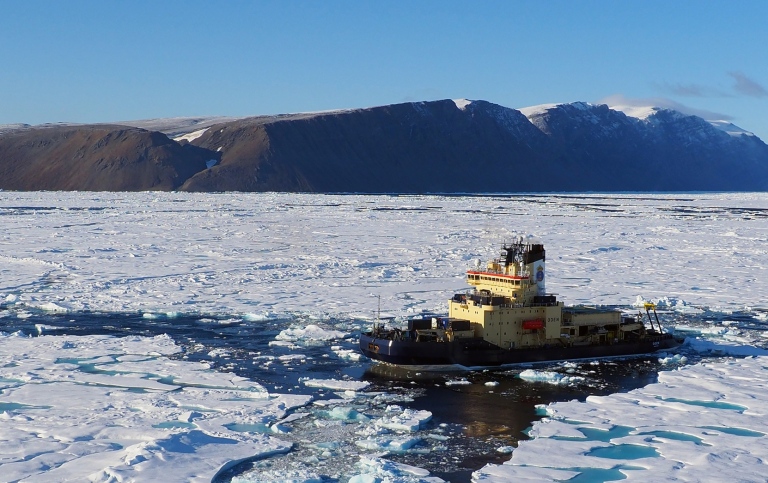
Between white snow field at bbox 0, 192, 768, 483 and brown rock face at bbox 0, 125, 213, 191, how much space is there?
334 feet

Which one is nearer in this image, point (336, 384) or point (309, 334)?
point (336, 384)

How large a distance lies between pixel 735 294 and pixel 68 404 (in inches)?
1139

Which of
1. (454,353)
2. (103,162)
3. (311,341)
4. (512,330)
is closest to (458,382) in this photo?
(454,353)

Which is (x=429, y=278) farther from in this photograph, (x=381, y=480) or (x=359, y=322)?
(x=381, y=480)

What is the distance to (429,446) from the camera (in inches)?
691

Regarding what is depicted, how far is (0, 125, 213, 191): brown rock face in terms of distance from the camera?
170750 mm

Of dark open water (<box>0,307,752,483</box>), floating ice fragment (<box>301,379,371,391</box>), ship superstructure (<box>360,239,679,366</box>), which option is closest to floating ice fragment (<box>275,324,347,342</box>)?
dark open water (<box>0,307,752,483</box>)

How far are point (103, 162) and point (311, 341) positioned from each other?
16166 centimetres

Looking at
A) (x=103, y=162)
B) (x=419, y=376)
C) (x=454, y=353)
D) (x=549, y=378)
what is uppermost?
(x=103, y=162)

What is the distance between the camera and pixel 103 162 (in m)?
179

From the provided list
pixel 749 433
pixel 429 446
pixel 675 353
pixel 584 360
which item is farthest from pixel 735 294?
pixel 429 446

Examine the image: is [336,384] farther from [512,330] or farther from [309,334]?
[512,330]

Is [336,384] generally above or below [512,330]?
below

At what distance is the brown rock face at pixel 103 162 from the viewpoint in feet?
560
